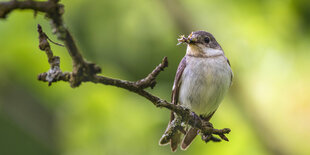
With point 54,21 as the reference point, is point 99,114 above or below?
below

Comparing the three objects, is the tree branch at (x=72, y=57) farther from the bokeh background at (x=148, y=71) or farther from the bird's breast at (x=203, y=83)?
the bokeh background at (x=148, y=71)

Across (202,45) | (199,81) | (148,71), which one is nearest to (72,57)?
(199,81)

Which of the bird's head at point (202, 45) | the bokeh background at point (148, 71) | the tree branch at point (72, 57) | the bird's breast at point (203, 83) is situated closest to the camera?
the tree branch at point (72, 57)

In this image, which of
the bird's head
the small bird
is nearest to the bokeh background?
the small bird

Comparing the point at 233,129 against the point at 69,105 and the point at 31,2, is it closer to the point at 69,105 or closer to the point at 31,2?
the point at 69,105

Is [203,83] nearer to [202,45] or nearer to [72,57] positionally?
[202,45]

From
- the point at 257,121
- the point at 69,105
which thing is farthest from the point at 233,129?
the point at 69,105

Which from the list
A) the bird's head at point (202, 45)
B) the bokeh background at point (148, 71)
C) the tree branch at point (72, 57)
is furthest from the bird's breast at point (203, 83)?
the tree branch at point (72, 57)
